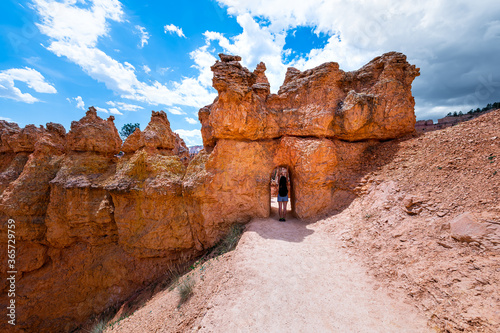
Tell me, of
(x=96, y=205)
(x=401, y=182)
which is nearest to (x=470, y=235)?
(x=401, y=182)

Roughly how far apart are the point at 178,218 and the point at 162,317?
12.4ft

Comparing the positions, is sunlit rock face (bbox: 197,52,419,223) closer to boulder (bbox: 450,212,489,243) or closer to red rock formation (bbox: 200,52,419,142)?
red rock formation (bbox: 200,52,419,142)

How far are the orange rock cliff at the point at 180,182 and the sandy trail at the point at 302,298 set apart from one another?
9.43 ft

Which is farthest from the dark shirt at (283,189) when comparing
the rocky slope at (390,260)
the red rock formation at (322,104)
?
the red rock formation at (322,104)

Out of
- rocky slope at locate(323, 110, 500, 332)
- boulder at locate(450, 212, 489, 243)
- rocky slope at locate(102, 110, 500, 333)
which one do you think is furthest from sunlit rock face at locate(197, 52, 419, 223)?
boulder at locate(450, 212, 489, 243)

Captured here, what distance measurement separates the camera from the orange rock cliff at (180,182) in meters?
7.74

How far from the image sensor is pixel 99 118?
370 inches

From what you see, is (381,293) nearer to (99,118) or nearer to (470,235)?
(470,235)

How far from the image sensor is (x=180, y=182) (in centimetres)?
828

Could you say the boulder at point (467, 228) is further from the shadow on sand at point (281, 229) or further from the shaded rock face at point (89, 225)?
the shaded rock face at point (89, 225)

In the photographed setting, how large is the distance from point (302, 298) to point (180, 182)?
20.6 feet

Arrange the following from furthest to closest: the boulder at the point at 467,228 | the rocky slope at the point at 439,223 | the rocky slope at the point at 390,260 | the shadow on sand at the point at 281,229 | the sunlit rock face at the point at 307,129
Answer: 1. the sunlit rock face at the point at 307,129
2. the shadow on sand at the point at 281,229
3. the boulder at the point at 467,228
4. the rocky slope at the point at 390,260
5. the rocky slope at the point at 439,223

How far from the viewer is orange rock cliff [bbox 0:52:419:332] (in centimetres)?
774

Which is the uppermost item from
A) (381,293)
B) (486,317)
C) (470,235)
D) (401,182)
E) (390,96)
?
(390,96)
